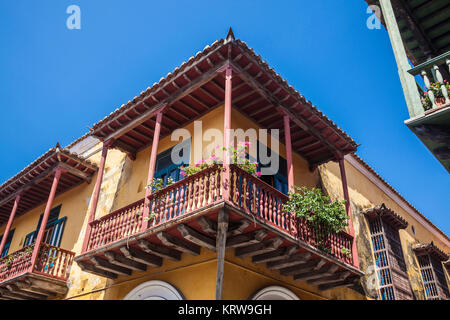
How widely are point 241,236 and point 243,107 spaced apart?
153 inches

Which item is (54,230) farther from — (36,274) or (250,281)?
(250,281)

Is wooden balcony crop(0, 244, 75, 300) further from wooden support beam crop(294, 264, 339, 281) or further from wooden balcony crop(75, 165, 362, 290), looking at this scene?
wooden support beam crop(294, 264, 339, 281)

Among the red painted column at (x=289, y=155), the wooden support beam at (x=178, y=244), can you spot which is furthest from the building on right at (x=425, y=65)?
the wooden support beam at (x=178, y=244)

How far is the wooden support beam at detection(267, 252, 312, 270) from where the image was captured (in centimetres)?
831

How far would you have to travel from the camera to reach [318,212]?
8680mm

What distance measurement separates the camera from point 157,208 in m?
8.20

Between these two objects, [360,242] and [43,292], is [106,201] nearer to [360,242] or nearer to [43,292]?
[43,292]

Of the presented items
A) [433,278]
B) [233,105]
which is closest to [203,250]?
[233,105]

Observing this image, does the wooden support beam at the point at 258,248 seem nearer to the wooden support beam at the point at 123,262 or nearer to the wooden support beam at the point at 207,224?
the wooden support beam at the point at 207,224

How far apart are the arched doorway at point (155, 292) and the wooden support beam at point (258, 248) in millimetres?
1470

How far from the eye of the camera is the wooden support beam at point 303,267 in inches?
338

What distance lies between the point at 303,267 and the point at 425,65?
4.93m

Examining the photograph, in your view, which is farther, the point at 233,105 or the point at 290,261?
the point at 233,105
